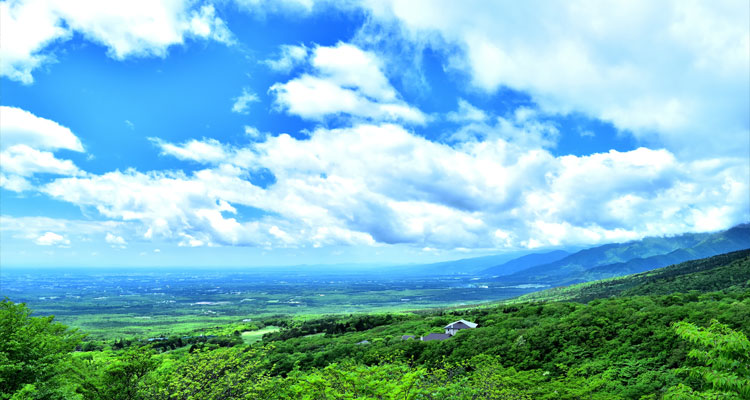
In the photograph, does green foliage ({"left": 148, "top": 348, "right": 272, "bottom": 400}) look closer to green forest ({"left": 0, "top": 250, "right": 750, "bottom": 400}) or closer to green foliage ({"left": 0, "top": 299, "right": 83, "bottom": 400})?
green forest ({"left": 0, "top": 250, "right": 750, "bottom": 400})

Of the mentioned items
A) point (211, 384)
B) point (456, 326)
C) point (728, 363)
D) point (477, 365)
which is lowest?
point (456, 326)

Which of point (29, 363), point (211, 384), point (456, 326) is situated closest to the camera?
point (29, 363)

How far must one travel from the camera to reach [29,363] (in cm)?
2009

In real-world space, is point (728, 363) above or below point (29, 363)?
above

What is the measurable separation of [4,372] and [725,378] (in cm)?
3052

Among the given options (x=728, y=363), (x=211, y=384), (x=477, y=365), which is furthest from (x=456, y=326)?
(x=728, y=363)

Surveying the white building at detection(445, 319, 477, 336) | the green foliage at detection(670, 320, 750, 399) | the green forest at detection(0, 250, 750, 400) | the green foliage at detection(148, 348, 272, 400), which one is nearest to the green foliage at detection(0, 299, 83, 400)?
the green forest at detection(0, 250, 750, 400)

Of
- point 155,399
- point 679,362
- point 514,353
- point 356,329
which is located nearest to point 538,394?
point 679,362

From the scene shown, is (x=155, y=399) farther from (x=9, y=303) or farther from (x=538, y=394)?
(x=538, y=394)

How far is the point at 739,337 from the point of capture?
1051 cm

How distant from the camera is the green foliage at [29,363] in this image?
63.0 ft

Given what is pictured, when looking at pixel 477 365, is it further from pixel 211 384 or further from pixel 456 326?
pixel 456 326

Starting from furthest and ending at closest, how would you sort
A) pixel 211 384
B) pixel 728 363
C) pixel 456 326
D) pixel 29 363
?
1. pixel 456 326
2. pixel 211 384
3. pixel 29 363
4. pixel 728 363

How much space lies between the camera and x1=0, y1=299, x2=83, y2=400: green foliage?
63.0ft
